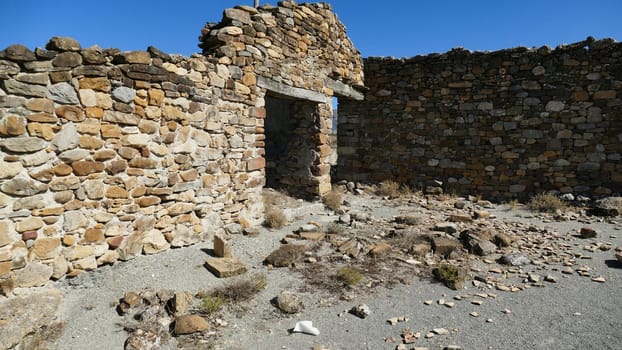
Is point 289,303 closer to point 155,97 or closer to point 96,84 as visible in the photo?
point 155,97

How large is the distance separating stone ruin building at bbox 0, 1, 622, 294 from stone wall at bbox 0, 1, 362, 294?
0.5 inches

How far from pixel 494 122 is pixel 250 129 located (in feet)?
17.5

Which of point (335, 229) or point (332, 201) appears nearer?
point (335, 229)

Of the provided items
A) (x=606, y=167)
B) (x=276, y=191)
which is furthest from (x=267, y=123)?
(x=606, y=167)

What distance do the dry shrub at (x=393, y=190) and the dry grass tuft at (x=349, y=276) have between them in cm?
430

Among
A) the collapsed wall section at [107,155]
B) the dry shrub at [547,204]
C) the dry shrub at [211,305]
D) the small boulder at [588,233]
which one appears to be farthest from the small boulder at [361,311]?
the dry shrub at [547,204]

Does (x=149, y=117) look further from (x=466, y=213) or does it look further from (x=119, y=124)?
(x=466, y=213)

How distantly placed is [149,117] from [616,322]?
4660mm

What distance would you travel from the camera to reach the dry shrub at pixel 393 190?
7853mm

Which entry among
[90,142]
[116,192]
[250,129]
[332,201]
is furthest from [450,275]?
[90,142]

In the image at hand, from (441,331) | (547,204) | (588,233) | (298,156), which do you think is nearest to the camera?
(441,331)

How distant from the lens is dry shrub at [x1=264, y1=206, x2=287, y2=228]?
536 cm

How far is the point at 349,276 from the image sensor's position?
11.6 ft

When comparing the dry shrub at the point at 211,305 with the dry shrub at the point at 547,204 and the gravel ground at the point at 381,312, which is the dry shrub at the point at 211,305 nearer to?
the gravel ground at the point at 381,312
